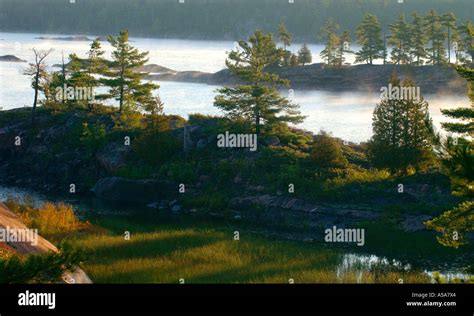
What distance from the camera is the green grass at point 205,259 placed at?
2628 cm

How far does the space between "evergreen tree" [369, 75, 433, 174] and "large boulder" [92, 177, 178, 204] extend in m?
14.6

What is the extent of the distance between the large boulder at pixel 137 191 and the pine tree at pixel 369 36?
6353 centimetres

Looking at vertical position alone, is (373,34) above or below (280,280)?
above

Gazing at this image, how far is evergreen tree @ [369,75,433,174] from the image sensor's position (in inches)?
1748

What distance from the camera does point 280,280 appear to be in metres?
25.6

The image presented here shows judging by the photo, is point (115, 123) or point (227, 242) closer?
point (227, 242)

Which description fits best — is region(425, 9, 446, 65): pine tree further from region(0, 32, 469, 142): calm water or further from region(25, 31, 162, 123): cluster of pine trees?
region(25, 31, 162, 123): cluster of pine trees

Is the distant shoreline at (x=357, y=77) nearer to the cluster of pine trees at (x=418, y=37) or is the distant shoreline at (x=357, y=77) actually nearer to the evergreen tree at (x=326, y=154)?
the cluster of pine trees at (x=418, y=37)

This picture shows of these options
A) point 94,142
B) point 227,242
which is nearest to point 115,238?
point 227,242

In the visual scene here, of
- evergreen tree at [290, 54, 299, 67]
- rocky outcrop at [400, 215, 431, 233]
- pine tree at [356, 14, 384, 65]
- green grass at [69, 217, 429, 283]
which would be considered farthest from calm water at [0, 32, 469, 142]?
green grass at [69, 217, 429, 283]

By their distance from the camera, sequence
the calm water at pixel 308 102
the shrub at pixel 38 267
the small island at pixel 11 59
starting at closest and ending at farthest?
1. the shrub at pixel 38 267
2. the calm water at pixel 308 102
3. the small island at pixel 11 59

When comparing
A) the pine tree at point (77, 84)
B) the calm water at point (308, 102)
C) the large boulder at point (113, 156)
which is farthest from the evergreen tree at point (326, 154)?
the pine tree at point (77, 84)
